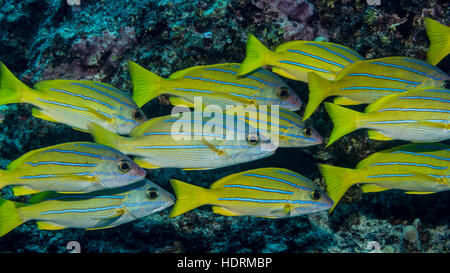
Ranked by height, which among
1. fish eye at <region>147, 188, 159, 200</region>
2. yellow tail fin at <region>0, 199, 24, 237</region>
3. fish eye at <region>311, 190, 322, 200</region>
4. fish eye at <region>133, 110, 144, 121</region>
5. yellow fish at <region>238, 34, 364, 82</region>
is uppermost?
yellow fish at <region>238, 34, 364, 82</region>

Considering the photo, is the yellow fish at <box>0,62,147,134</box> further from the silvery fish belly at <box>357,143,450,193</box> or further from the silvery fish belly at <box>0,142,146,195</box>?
the silvery fish belly at <box>357,143,450,193</box>

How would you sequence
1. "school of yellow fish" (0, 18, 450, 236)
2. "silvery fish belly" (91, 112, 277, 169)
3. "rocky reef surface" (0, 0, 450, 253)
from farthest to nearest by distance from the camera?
1. "rocky reef surface" (0, 0, 450, 253)
2. "silvery fish belly" (91, 112, 277, 169)
3. "school of yellow fish" (0, 18, 450, 236)

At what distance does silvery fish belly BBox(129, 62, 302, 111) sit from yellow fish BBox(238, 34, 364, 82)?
0.48 feet

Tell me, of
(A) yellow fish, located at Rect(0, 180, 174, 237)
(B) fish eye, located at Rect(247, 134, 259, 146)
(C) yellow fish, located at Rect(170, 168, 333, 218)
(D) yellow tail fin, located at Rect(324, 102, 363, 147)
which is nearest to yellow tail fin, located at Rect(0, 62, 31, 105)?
(A) yellow fish, located at Rect(0, 180, 174, 237)

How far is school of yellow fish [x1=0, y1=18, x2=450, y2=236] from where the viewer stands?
2.59m

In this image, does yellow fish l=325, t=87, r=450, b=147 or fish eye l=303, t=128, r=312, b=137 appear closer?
yellow fish l=325, t=87, r=450, b=147

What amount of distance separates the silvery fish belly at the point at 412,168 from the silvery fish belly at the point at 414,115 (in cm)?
23

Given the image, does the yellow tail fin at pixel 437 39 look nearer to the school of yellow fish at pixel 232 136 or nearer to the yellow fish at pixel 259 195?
the school of yellow fish at pixel 232 136

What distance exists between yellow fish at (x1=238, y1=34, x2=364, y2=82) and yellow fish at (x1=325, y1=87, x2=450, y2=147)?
1.88ft

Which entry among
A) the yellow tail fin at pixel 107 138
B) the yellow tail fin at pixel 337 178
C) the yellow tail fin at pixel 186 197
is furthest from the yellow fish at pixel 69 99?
the yellow tail fin at pixel 337 178

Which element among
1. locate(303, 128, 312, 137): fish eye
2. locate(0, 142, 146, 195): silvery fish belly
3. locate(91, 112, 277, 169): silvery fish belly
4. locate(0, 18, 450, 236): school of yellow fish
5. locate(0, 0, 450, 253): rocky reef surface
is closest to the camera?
locate(0, 142, 146, 195): silvery fish belly

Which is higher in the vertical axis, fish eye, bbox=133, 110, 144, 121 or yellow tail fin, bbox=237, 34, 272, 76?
yellow tail fin, bbox=237, 34, 272, 76

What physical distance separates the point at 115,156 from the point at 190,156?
0.68 m
